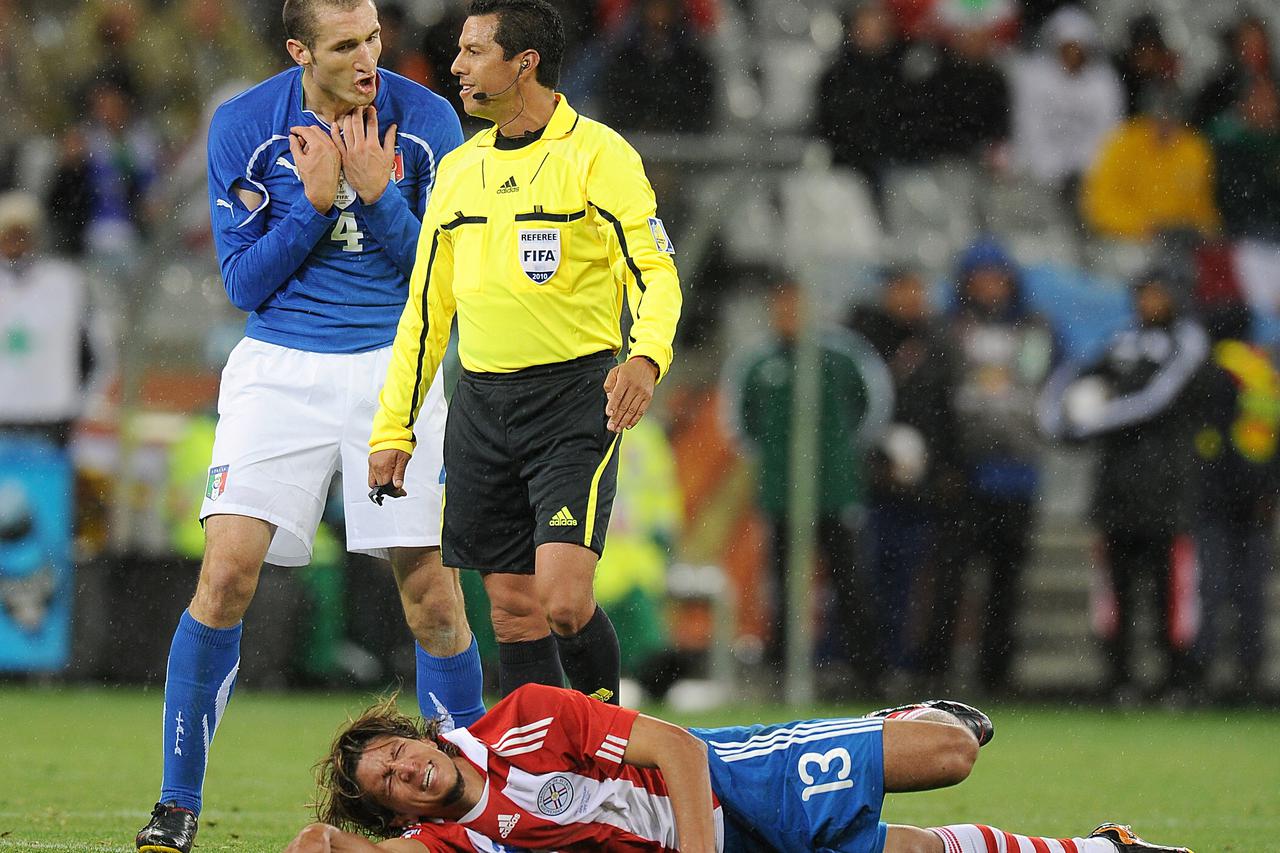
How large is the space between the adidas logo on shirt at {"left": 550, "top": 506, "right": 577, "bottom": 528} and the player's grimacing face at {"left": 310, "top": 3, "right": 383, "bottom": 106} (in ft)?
4.52

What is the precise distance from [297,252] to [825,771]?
211 cm

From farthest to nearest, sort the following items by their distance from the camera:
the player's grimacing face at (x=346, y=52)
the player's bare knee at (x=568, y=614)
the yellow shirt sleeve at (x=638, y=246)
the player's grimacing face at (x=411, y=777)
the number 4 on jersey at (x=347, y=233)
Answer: the number 4 on jersey at (x=347, y=233)
the player's grimacing face at (x=346, y=52)
the player's bare knee at (x=568, y=614)
the yellow shirt sleeve at (x=638, y=246)
the player's grimacing face at (x=411, y=777)

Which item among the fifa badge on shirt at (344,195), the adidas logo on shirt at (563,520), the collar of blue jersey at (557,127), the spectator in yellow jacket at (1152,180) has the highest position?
the spectator in yellow jacket at (1152,180)

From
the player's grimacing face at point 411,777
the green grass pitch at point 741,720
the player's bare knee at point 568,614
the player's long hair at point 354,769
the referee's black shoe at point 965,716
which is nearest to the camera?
the player's grimacing face at point 411,777

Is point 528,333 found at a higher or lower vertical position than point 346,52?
lower


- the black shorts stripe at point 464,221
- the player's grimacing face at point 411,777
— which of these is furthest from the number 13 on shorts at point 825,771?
the black shorts stripe at point 464,221

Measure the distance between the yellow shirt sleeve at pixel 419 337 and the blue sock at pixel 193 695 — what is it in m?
0.69

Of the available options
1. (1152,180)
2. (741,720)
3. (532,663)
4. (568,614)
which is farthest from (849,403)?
(568,614)

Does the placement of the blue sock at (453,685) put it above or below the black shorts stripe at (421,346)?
below

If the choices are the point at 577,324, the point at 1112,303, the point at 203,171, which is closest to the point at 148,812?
the point at 577,324

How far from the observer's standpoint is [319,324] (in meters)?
5.59

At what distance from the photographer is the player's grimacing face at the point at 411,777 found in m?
4.46

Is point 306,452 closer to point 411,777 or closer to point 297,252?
point 297,252

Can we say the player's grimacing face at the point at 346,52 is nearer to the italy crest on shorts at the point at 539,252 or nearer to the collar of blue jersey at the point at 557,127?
the collar of blue jersey at the point at 557,127
